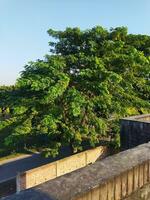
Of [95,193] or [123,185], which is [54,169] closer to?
[123,185]

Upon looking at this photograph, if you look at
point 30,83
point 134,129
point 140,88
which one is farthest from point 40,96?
point 134,129

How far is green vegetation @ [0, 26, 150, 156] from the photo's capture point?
17.2 meters

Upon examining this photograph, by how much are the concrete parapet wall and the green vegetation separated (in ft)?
3.03

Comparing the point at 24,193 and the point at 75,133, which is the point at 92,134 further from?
the point at 24,193

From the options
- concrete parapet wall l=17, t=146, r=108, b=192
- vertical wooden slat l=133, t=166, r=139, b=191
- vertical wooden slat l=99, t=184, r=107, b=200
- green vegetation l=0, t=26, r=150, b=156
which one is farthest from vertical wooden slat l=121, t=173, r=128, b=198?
green vegetation l=0, t=26, r=150, b=156

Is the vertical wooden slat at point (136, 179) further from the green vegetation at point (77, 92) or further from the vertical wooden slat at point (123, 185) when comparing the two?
the green vegetation at point (77, 92)

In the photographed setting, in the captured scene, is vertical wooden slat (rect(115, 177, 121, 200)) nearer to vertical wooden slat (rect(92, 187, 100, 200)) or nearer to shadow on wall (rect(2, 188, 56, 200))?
vertical wooden slat (rect(92, 187, 100, 200))

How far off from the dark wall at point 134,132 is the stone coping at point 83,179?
7.08ft

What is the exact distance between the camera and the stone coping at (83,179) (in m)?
2.19

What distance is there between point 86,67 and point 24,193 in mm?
16605

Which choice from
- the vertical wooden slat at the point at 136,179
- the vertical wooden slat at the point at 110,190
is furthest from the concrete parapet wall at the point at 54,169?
the vertical wooden slat at the point at 110,190

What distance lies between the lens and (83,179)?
8.12 ft

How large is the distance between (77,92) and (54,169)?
15.0 feet

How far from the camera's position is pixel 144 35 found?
23016 mm
